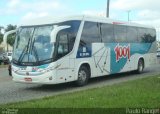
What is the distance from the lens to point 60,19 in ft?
51.9

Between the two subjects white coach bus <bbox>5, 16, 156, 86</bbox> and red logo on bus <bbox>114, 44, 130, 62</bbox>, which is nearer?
white coach bus <bbox>5, 16, 156, 86</bbox>

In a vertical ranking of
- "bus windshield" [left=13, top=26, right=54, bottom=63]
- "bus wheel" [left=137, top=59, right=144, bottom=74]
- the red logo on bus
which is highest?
"bus windshield" [left=13, top=26, right=54, bottom=63]

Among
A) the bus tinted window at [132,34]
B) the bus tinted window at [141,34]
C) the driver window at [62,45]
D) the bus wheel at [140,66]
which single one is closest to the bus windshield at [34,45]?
the driver window at [62,45]

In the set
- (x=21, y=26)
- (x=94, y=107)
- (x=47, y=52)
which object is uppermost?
(x=21, y=26)

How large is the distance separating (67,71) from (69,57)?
58 cm

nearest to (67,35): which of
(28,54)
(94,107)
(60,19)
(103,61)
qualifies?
(60,19)

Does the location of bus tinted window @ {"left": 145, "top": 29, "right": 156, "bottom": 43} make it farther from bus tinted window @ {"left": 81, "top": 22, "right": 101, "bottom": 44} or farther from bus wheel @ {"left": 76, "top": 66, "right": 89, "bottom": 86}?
bus wheel @ {"left": 76, "top": 66, "right": 89, "bottom": 86}

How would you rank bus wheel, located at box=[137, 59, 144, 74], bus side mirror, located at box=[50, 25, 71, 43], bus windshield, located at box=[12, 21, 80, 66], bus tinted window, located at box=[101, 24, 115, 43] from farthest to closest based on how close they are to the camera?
bus wheel, located at box=[137, 59, 144, 74] → bus tinted window, located at box=[101, 24, 115, 43] → bus windshield, located at box=[12, 21, 80, 66] → bus side mirror, located at box=[50, 25, 71, 43]

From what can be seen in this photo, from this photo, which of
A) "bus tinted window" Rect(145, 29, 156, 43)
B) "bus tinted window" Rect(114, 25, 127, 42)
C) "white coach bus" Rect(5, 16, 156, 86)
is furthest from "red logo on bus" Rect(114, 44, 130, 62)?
"bus tinted window" Rect(145, 29, 156, 43)

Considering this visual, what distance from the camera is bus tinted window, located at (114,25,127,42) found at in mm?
20281

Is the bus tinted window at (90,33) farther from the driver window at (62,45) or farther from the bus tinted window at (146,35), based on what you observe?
the bus tinted window at (146,35)

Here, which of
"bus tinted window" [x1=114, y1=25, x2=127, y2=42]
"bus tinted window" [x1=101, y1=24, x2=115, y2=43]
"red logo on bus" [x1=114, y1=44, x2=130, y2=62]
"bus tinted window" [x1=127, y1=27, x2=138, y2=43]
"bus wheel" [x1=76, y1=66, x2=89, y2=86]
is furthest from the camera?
"bus tinted window" [x1=127, y1=27, x2=138, y2=43]

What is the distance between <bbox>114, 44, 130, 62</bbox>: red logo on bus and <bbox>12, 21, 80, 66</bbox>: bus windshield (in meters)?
4.63

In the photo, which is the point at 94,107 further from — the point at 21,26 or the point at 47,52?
the point at 21,26
